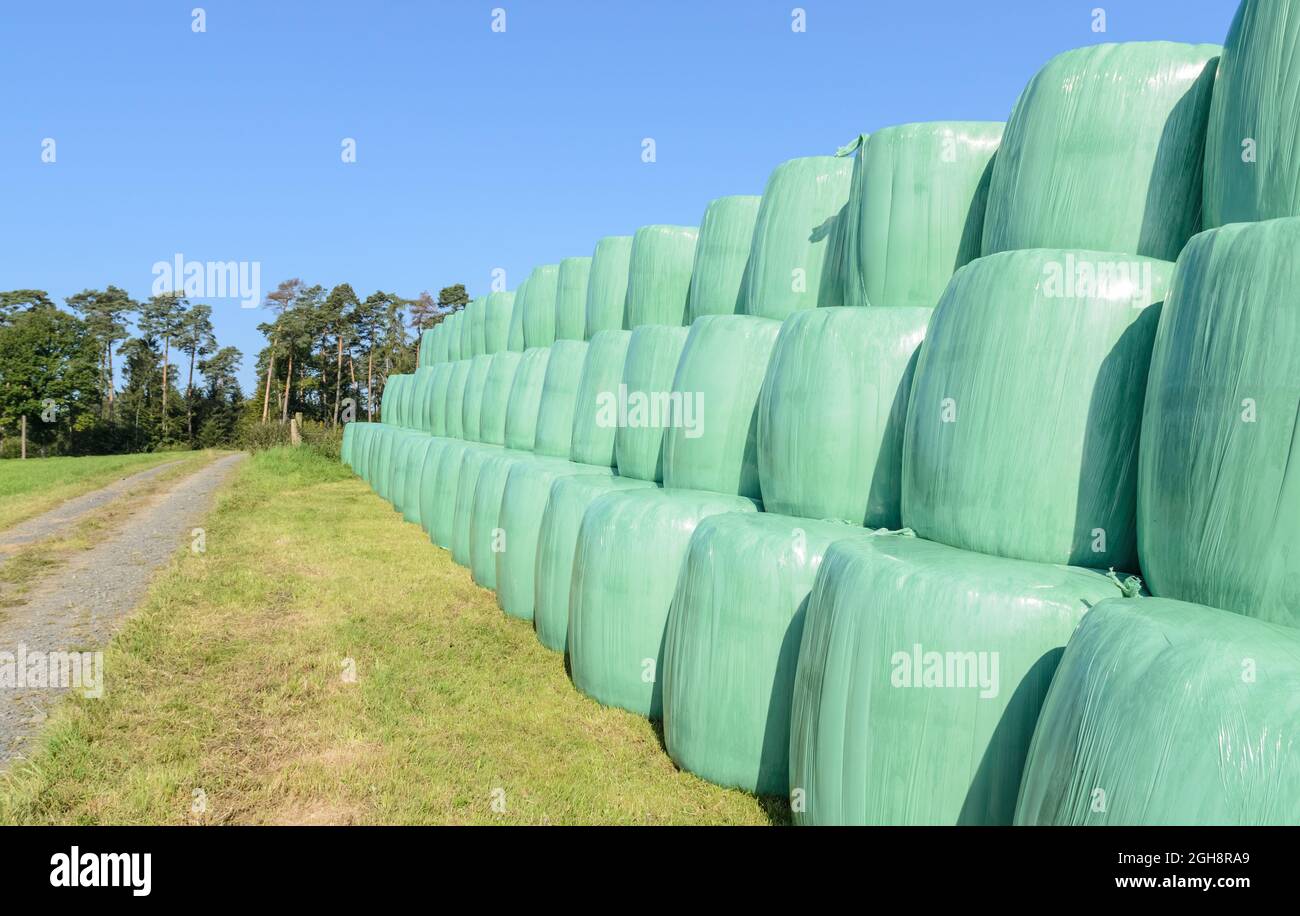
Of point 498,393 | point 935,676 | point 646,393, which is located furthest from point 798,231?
point 498,393

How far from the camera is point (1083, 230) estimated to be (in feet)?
9.78

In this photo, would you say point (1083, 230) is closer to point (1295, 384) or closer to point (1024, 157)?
point (1024, 157)

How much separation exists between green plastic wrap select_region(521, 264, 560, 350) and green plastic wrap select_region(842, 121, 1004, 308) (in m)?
6.09

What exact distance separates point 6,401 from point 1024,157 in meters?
50.0

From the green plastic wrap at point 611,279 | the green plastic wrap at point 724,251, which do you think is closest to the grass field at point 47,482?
the green plastic wrap at point 611,279

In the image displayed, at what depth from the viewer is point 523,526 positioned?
21.7ft

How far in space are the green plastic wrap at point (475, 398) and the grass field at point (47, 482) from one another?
6983 mm

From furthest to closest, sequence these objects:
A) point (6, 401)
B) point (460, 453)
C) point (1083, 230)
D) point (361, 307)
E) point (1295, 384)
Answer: point (361, 307) < point (6, 401) < point (460, 453) < point (1083, 230) < point (1295, 384)

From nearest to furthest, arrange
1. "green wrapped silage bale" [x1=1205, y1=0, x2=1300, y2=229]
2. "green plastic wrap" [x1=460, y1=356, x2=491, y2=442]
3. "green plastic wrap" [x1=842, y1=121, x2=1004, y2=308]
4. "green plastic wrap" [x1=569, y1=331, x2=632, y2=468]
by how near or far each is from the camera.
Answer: "green wrapped silage bale" [x1=1205, y1=0, x2=1300, y2=229], "green plastic wrap" [x1=842, y1=121, x2=1004, y2=308], "green plastic wrap" [x1=569, y1=331, x2=632, y2=468], "green plastic wrap" [x1=460, y1=356, x2=491, y2=442]

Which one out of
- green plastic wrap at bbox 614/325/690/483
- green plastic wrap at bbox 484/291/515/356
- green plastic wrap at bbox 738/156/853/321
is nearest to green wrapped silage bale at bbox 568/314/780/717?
green plastic wrap at bbox 738/156/853/321

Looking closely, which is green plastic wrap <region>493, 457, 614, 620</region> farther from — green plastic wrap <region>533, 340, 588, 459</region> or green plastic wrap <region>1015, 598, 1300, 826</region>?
green plastic wrap <region>1015, 598, 1300, 826</region>

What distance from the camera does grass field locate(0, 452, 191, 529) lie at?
14.2 metres

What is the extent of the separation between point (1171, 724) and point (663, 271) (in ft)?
17.1
